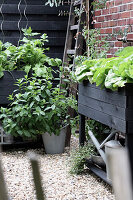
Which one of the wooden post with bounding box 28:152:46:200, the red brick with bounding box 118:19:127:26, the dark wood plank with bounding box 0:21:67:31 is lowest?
the wooden post with bounding box 28:152:46:200

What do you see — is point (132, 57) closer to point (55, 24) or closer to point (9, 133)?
point (9, 133)

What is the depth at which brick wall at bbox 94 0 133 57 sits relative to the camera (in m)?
3.69

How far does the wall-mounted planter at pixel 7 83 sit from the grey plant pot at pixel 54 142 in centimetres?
66

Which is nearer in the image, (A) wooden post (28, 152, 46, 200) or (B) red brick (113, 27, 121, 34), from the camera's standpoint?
(A) wooden post (28, 152, 46, 200)

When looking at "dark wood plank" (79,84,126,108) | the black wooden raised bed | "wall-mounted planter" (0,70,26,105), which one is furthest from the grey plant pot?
"dark wood plank" (79,84,126,108)

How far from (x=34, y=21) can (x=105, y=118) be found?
2452mm

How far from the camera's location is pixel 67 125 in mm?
4203

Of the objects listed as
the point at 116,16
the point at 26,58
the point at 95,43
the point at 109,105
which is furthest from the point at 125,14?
the point at 109,105

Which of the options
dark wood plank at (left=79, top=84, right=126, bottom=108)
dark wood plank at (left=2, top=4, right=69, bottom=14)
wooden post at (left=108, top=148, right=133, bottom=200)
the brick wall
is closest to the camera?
wooden post at (left=108, top=148, right=133, bottom=200)

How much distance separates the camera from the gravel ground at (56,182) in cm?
295

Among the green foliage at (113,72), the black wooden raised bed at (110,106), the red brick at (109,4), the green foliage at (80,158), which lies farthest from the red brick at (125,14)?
the green foliage at (80,158)

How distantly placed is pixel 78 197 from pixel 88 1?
7.90 ft

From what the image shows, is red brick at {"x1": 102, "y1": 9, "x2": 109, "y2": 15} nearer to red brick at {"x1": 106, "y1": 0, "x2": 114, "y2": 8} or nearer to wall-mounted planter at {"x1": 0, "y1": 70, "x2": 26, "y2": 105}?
red brick at {"x1": 106, "y1": 0, "x2": 114, "y2": 8}

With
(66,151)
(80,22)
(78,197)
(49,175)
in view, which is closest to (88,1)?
(80,22)
